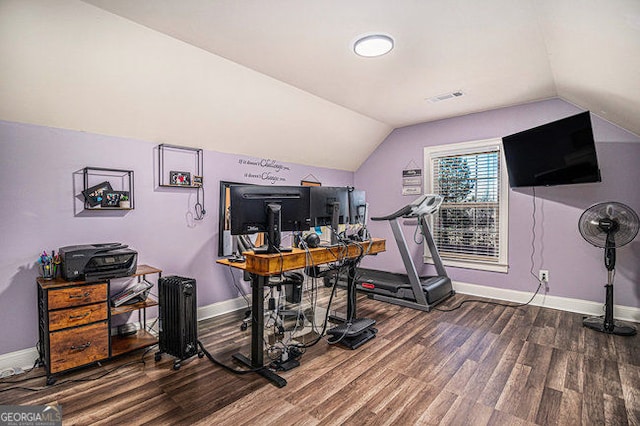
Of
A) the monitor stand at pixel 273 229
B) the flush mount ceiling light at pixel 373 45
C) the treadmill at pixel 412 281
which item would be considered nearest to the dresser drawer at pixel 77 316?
the monitor stand at pixel 273 229

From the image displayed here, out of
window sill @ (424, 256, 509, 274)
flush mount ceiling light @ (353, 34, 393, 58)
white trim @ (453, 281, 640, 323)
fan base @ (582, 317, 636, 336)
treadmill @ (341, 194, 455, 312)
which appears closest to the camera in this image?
flush mount ceiling light @ (353, 34, 393, 58)

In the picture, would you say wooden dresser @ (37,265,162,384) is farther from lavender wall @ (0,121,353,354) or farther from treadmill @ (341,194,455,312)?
treadmill @ (341,194,455,312)

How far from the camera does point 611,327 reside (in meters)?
3.02

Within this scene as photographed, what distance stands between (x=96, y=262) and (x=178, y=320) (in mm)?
766

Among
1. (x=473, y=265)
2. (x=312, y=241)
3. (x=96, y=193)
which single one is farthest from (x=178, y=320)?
(x=473, y=265)

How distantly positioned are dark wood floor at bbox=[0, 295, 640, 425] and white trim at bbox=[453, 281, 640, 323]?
64 cm

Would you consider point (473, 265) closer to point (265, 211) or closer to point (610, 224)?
point (610, 224)

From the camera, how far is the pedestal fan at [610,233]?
298 cm

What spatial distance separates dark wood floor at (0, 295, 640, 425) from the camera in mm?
1823

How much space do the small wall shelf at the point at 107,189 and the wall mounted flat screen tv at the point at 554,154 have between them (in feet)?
13.9

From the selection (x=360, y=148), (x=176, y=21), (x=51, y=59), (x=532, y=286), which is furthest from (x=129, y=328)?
(x=532, y=286)

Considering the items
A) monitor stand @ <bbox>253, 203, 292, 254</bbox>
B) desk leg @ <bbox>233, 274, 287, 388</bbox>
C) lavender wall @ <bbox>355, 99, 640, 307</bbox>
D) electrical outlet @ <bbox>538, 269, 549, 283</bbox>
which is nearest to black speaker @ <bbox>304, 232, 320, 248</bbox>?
monitor stand @ <bbox>253, 203, 292, 254</bbox>

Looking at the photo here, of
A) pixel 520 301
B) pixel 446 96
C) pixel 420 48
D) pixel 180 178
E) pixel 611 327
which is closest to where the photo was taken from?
pixel 420 48

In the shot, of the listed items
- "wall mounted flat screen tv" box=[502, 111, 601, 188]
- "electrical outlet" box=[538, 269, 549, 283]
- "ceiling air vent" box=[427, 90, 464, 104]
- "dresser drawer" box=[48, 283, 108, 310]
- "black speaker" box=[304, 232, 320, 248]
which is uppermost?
"ceiling air vent" box=[427, 90, 464, 104]
